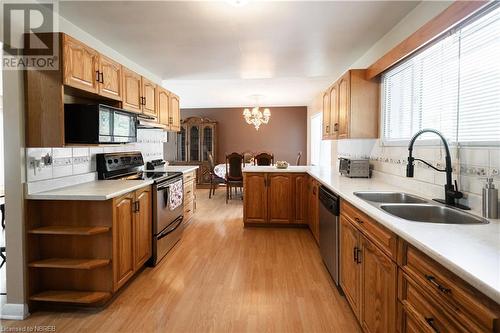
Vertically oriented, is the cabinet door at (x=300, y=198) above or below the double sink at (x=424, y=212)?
below

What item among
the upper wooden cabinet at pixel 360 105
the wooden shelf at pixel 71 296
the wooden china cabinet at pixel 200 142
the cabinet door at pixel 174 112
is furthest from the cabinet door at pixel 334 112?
the wooden china cabinet at pixel 200 142

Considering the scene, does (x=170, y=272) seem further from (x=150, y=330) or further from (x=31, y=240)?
(x=31, y=240)

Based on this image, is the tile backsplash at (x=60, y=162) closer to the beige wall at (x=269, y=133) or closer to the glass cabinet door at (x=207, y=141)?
the glass cabinet door at (x=207, y=141)

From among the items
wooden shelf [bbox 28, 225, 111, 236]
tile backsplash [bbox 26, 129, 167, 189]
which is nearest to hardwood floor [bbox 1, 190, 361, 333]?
wooden shelf [bbox 28, 225, 111, 236]

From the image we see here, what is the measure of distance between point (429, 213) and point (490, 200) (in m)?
0.38

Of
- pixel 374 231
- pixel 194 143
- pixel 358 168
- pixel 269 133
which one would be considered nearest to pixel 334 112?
pixel 358 168

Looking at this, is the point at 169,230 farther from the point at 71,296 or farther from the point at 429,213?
the point at 429,213

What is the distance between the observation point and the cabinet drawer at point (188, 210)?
418 centimetres

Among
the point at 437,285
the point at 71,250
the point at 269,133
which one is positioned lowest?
the point at 71,250

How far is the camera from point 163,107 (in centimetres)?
409

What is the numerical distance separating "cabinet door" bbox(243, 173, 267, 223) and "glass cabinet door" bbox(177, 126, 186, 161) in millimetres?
4352

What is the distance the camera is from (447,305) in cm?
95

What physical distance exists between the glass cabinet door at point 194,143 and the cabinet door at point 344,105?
5.36m

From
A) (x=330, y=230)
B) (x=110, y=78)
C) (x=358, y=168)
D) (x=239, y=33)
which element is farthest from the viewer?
(x=358, y=168)
